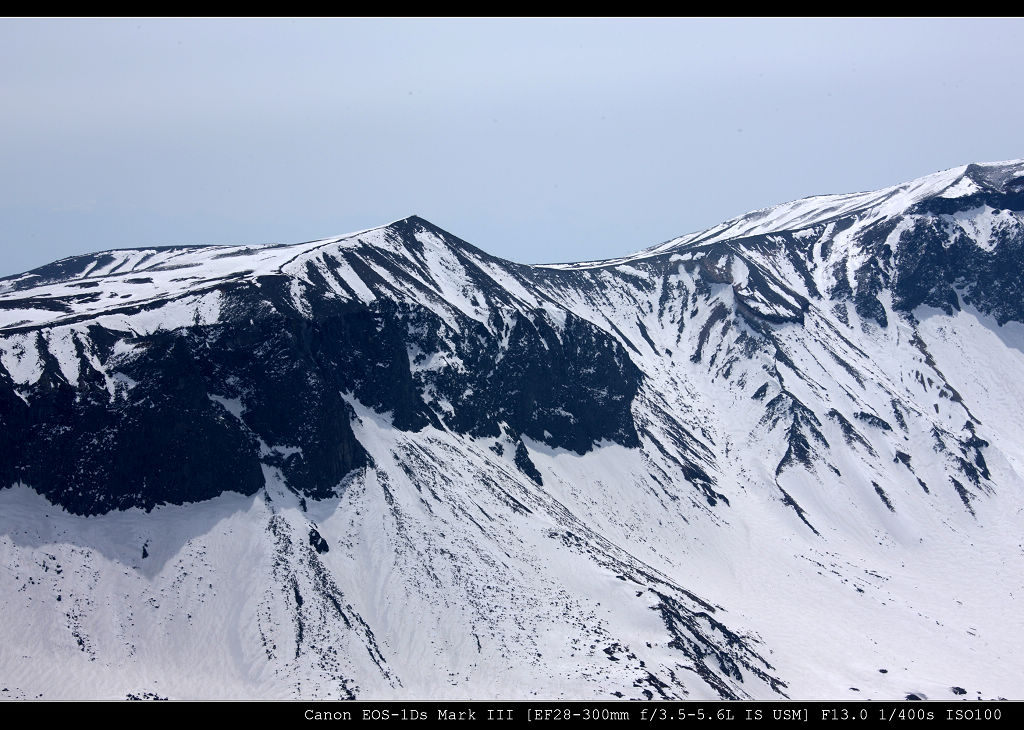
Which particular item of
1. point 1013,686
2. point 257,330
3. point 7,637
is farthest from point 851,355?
point 7,637

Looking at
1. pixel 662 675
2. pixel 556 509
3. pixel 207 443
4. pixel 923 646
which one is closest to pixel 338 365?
pixel 207 443

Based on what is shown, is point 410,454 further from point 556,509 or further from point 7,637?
point 7,637

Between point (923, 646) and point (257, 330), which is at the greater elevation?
point (257, 330)
